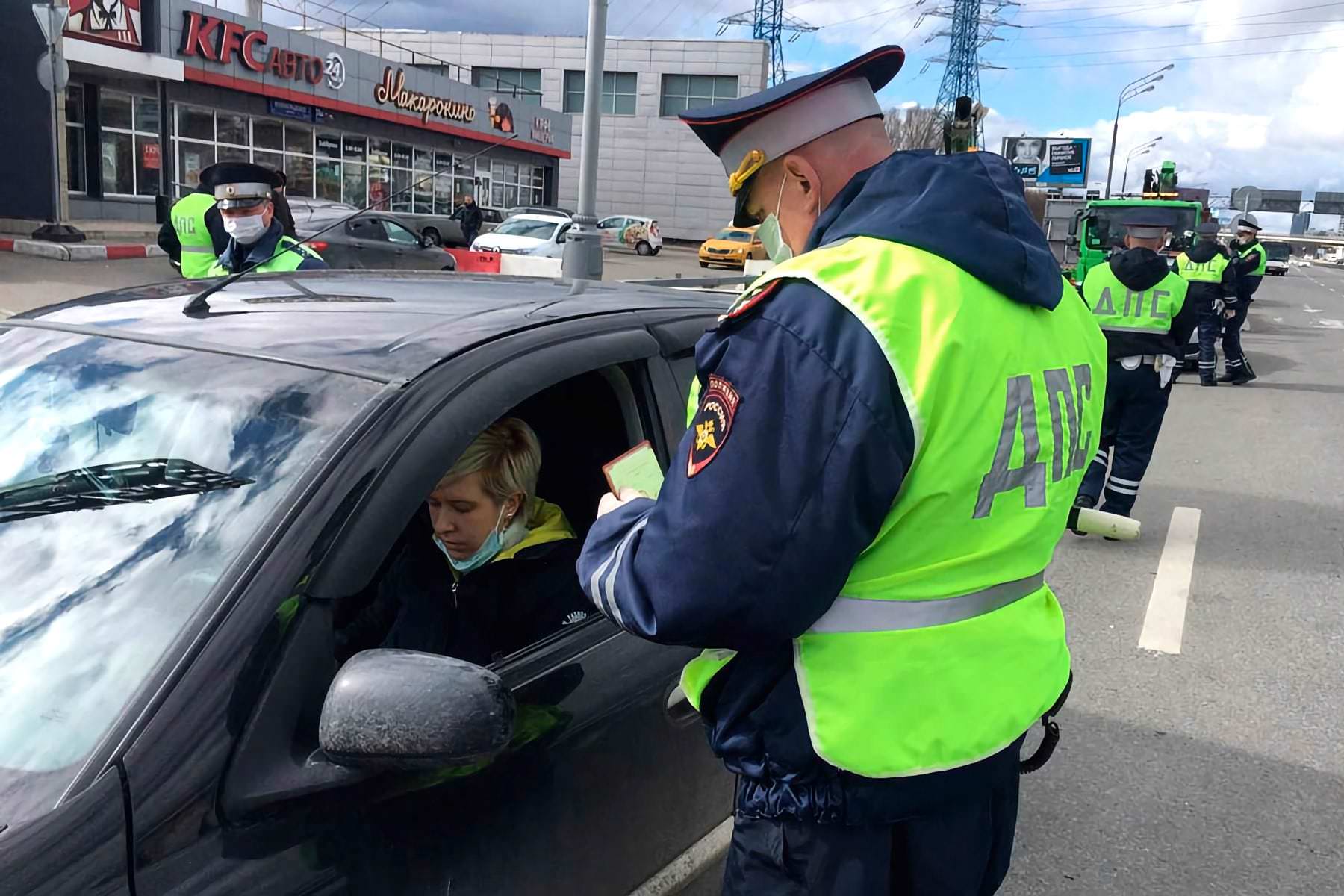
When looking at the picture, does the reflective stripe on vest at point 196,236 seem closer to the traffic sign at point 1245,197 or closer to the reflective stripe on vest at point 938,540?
the reflective stripe on vest at point 938,540

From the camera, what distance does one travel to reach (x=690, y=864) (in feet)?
7.19

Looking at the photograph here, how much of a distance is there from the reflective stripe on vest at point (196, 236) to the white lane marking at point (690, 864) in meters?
4.80

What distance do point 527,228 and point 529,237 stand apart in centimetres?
70

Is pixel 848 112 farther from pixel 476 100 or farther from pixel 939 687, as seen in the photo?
pixel 476 100

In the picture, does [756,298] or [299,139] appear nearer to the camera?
[756,298]

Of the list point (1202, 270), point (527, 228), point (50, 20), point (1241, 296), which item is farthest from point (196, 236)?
point (527, 228)

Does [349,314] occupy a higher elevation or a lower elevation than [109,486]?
higher

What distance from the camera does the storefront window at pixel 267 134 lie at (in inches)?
1085

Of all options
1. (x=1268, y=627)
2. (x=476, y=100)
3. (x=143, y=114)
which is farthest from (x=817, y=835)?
(x=476, y=100)

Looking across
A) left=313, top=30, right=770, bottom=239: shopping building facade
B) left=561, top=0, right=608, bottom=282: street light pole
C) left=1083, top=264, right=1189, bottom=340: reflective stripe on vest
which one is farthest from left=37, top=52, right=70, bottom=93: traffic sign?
left=313, top=30, right=770, bottom=239: shopping building facade

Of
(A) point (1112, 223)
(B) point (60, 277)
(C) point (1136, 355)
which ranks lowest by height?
(B) point (60, 277)

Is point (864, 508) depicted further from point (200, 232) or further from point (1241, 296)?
point (1241, 296)

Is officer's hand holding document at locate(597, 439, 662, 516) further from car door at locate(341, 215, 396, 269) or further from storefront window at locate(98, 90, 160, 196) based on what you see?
storefront window at locate(98, 90, 160, 196)

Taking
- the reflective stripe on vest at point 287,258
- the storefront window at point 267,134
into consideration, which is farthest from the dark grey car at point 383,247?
the storefront window at point 267,134
